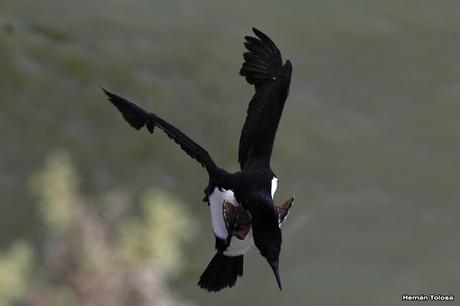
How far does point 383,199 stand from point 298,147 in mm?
761

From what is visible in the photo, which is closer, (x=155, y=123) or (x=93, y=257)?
(x=93, y=257)

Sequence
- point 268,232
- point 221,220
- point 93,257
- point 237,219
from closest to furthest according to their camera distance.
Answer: point 93,257 → point 268,232 → point 237,219 → point 221,220

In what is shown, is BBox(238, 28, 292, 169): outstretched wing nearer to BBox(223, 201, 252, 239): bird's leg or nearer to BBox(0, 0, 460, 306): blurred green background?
BBox(223, 201, 252, 239): bird's leg

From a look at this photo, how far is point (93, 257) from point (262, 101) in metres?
2.95

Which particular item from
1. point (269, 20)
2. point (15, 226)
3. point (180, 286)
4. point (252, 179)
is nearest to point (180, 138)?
point (252, 179)

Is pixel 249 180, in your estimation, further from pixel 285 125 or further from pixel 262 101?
pixel 285 125

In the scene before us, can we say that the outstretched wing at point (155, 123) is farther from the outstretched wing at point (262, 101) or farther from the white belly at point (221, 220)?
the outstretched wing at point (262, 101)

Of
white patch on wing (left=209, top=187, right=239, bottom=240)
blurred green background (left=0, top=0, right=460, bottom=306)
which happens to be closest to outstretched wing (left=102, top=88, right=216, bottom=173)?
white patch on wing (left=209, top=187, right=239, bottom=240)

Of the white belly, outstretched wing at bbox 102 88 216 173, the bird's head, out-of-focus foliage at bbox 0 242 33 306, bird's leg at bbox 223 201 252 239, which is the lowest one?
out-of-focus foliage at bbox 0 242 33 306

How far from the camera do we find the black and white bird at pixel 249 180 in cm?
427

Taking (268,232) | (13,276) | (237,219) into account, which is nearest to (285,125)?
(237,219)

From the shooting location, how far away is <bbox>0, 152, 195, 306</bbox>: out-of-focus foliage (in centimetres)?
241

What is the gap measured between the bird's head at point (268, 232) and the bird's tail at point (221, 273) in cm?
70

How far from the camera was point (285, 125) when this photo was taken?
681 cm
